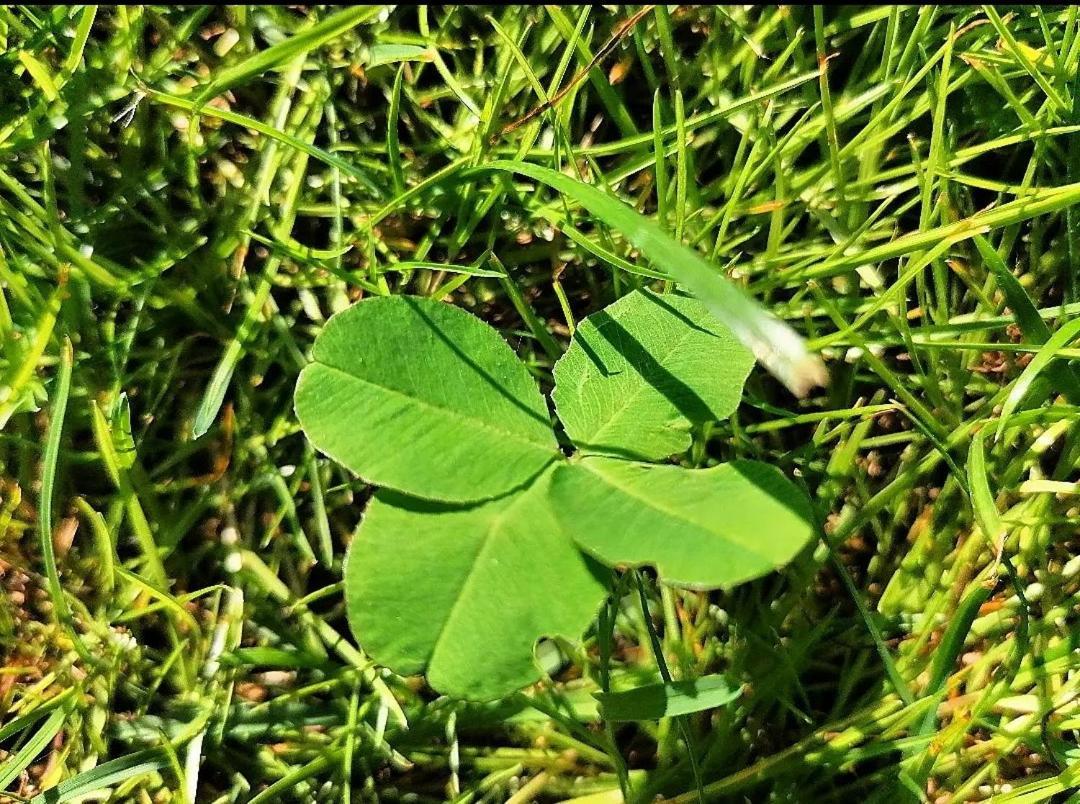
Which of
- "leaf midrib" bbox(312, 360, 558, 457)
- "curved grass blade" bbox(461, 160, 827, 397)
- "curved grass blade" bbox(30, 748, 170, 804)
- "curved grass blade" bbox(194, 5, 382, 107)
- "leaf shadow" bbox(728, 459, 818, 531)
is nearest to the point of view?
"curved grass blade" bbox(461, 160, 827, 397)

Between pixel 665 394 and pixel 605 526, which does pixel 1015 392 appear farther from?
pixel 605 526

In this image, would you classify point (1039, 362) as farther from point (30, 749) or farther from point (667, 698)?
point (30, 749)

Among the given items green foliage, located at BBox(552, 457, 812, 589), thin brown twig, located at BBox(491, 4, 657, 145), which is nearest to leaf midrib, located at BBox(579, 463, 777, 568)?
green foliage, located at BBox(552, 457, 812, 589)

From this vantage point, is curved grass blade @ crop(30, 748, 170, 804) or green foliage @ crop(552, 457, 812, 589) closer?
green foliage @ crop(552, 457, 812, 589)

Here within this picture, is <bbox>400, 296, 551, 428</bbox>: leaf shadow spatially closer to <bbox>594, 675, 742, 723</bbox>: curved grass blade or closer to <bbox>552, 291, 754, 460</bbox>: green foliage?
<bbox>552, 291, 754, 460</bbox>: green foliage

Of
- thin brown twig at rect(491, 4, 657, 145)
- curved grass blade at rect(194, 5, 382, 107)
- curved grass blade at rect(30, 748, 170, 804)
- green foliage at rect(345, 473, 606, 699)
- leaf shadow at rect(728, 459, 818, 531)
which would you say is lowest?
curved grass blade at rect(30, 748, 170, 804)

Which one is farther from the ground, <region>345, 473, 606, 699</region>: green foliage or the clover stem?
<region>345, 473, 606, 699</region>: green foliage

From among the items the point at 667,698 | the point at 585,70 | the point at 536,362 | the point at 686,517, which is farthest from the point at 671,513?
the point at 585,70
